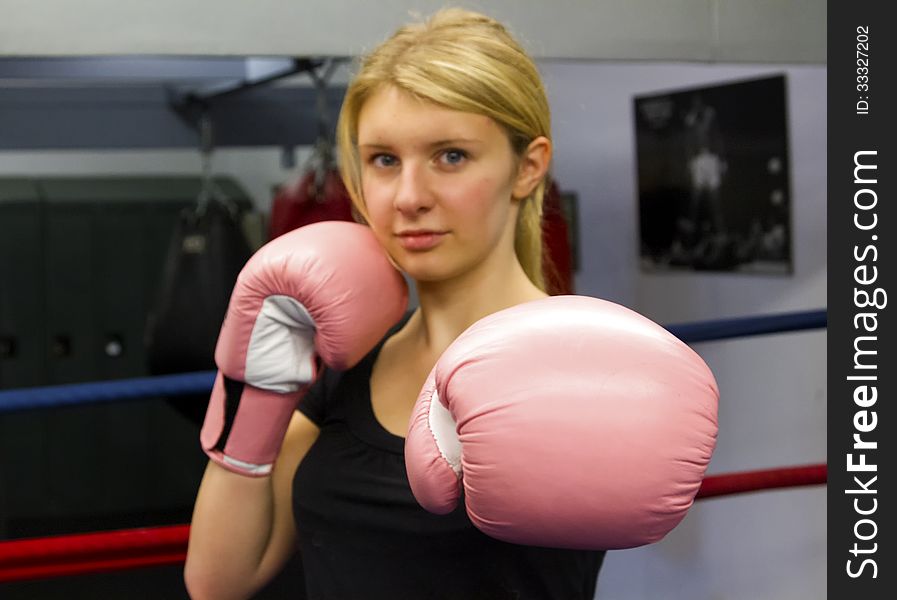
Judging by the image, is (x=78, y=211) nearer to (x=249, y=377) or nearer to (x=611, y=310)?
(x=249, y=377)

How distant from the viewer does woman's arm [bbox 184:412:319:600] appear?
1.10 m

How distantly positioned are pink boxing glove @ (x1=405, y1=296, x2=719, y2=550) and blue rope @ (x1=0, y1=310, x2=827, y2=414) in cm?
90

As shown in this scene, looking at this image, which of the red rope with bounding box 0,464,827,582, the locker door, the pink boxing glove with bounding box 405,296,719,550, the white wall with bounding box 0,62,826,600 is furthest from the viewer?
the locker door

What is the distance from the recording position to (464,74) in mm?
933

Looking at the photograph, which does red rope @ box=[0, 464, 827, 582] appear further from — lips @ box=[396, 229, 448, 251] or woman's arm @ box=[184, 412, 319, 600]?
lips @ box=[396, 229, 448, 251]

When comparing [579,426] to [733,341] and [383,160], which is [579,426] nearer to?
[383,160]

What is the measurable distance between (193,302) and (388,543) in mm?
1633

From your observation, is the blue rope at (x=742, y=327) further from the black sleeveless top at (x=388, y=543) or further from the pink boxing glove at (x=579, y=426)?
the pink boxing glove at (x=579, y=426)

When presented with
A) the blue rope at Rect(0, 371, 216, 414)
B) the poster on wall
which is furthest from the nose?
the poster on wall

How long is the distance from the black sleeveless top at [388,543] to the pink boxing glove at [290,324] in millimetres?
56

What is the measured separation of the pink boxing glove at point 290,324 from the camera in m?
1.04
